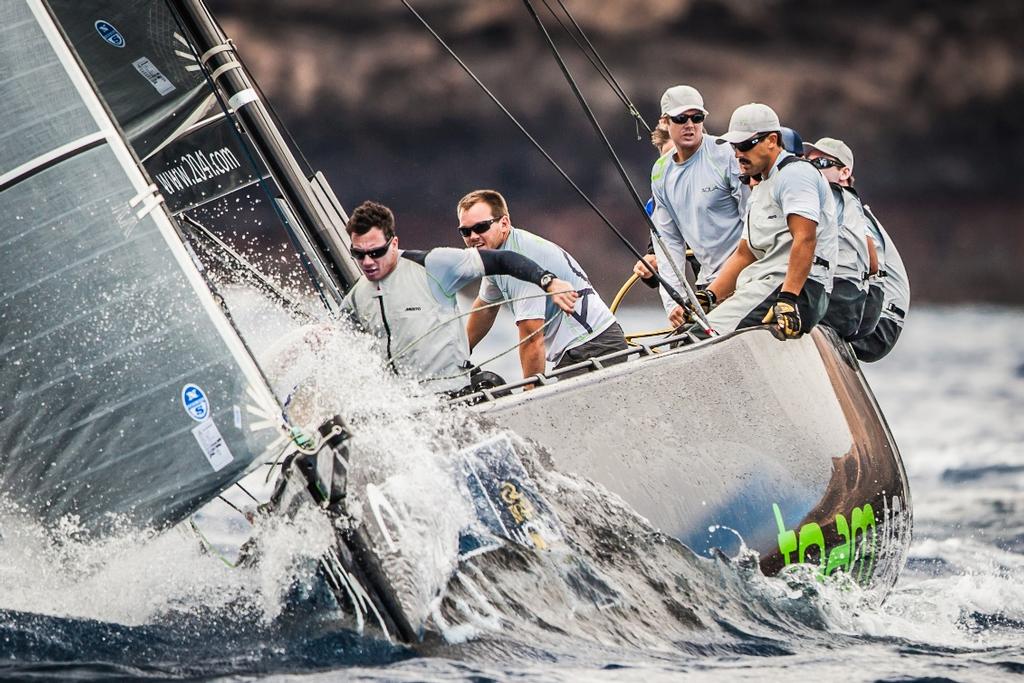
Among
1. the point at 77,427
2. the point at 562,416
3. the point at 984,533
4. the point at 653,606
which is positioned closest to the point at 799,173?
the point at 562,416

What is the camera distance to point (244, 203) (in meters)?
5.14

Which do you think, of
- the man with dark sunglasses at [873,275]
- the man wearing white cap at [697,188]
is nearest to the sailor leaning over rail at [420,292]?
the man wearing white cap at [697,188]

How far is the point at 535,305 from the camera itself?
14.2 ft

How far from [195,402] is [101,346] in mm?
257

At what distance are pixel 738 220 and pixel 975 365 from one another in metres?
12.8

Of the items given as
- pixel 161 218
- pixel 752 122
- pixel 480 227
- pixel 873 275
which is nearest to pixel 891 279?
pixel 873 275

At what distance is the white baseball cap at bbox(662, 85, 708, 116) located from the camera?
468cm

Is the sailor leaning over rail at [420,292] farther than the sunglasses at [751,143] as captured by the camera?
No

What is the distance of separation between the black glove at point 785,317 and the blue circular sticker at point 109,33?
7.77ft

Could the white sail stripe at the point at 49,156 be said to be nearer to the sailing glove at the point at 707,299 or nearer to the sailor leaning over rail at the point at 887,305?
the sailing glove at the point at 707,299

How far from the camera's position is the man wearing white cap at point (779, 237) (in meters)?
4.15

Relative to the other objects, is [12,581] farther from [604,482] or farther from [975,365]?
[975,365]

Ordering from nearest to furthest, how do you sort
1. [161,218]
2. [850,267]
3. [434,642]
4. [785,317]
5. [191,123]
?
[434,642], [161,218], [785,317], [850,267], [191,123]

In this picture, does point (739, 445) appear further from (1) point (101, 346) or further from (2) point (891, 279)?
(1) point (101, 346)
